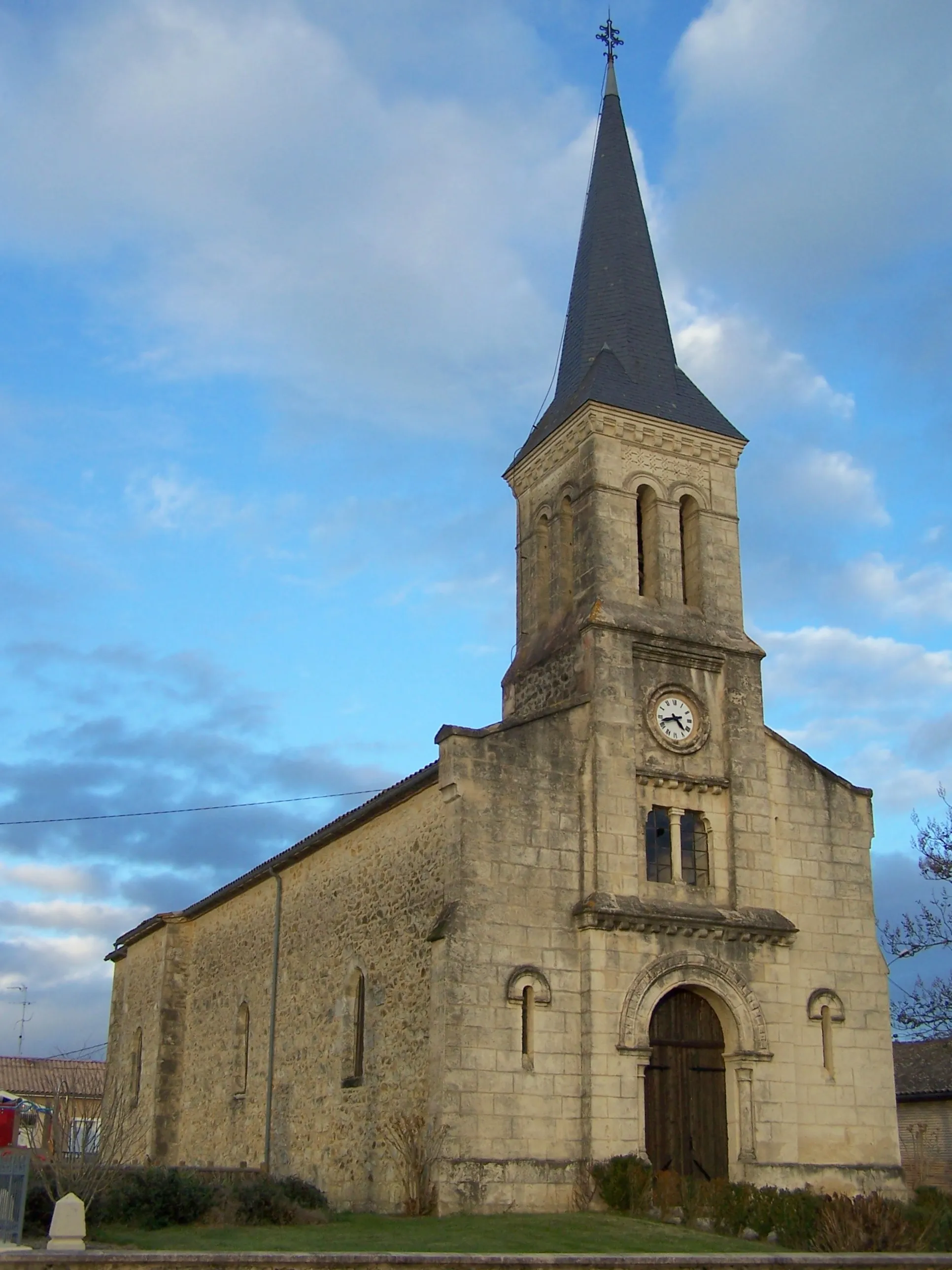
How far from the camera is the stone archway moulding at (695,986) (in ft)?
62.7

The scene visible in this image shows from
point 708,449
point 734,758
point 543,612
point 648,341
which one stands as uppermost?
point 648,341

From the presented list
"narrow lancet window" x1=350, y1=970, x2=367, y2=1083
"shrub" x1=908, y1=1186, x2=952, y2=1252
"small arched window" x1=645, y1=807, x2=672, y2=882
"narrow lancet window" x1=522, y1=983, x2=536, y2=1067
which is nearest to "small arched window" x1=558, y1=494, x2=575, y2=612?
"small arched window" x1=645, y1=807, x2=672, y2=882

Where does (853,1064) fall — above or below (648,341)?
below

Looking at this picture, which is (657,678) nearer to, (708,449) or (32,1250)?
(708,449)

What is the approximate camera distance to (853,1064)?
20938 millimetres

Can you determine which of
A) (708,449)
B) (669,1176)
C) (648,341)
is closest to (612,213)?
(648,341)

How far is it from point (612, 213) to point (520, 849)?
46.9 feet

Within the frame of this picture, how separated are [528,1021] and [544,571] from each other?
8.64 m

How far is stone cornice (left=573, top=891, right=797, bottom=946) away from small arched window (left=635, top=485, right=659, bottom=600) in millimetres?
5497

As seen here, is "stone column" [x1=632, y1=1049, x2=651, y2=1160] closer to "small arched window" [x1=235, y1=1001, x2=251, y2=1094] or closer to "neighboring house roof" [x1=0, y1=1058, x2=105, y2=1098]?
"small arched window" [x1=235, y1=1001, x2=251, y2=1094]

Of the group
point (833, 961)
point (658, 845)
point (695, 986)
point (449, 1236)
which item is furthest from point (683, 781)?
point (449, 1236)

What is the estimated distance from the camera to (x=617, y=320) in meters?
25.3

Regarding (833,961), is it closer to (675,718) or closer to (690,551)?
(675,718)

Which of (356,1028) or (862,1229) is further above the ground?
(356,1028)
